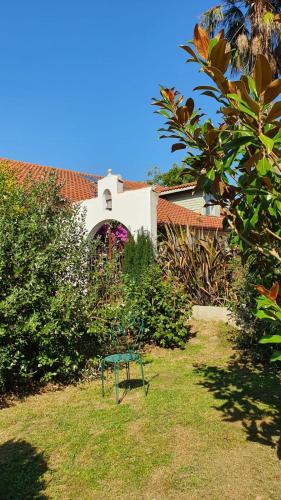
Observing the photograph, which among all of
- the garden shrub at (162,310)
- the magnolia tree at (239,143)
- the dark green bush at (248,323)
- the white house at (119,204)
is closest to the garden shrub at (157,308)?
the garden shrub at (162,310)

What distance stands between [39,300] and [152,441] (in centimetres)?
284

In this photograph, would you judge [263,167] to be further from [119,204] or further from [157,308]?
[119,204]

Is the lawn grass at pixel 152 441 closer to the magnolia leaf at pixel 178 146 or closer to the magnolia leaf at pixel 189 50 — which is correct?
the magnolia leaf at pixel 178 146

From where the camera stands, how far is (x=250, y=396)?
19.0ft

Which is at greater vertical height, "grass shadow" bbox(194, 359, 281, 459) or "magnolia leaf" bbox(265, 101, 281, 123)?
"magnolia leaf" bbox(265, 101, 281, 123)

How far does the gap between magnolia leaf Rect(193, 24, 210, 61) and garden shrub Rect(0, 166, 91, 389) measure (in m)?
4.65

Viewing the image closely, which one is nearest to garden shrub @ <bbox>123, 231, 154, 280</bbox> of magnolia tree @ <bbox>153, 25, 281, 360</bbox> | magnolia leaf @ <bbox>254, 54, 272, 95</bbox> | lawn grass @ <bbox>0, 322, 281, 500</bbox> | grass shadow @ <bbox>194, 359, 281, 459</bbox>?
grass shadow @ <bbox>194, 359, 281, 459</bbox>

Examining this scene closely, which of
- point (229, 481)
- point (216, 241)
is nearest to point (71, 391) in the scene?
point (229, 481)

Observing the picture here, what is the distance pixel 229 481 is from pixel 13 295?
12.6 ft

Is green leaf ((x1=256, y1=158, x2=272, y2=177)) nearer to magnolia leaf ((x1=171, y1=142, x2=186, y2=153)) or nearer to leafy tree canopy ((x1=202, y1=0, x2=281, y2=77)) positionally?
magnolia leaf ((x1=171, y1=142, x2=186, y2=153))

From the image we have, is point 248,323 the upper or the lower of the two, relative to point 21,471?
upper

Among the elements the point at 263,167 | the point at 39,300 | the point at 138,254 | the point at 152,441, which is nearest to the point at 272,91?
the point at 263,167

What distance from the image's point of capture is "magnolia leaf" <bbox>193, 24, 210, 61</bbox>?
2.26 meters

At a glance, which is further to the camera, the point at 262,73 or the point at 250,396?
the point at 250,396
